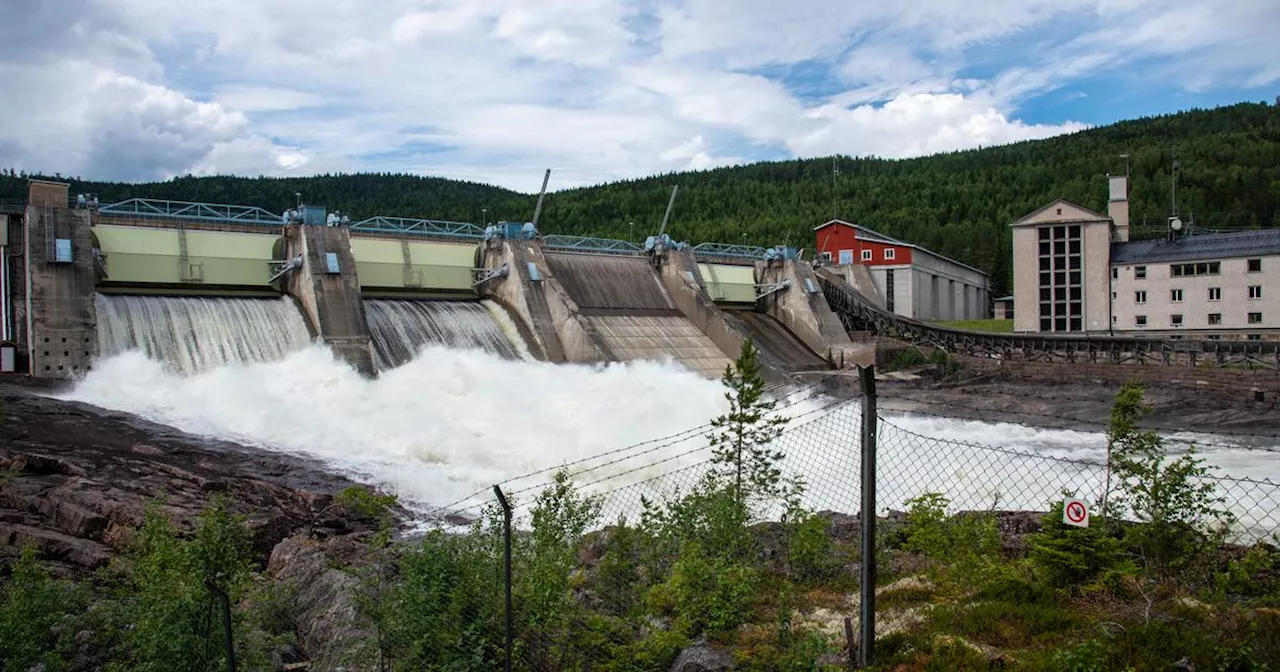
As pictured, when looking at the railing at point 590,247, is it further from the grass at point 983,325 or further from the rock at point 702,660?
the rock at point 702,660

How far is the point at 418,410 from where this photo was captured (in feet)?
86.8

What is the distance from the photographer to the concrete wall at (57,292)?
2734 centimetres

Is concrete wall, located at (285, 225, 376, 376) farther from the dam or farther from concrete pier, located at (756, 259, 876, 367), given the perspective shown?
concrete pier, located at (756, 259, 876, 367)

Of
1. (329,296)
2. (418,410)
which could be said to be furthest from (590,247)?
(418,410)

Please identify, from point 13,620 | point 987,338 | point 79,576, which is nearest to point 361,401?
point 79,576

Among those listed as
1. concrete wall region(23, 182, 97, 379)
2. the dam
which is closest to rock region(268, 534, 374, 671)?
the dam

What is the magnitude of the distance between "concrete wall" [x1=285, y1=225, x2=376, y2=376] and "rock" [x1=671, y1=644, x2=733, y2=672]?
24202mm

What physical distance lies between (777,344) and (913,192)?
80.5 metres

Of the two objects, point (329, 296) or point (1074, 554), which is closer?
point (1074, 554)

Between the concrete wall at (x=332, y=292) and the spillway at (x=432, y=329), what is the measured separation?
3.16 ft

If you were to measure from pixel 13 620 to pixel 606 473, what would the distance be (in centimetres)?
1546

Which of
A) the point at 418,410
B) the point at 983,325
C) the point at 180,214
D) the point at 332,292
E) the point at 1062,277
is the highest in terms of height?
the point at 180,214

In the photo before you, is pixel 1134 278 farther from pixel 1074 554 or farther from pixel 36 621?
pixel 36 621

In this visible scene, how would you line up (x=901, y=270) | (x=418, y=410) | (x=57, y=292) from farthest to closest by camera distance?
(x=901, y=270)
(x=57, y=292)
(x=418, y=410)
